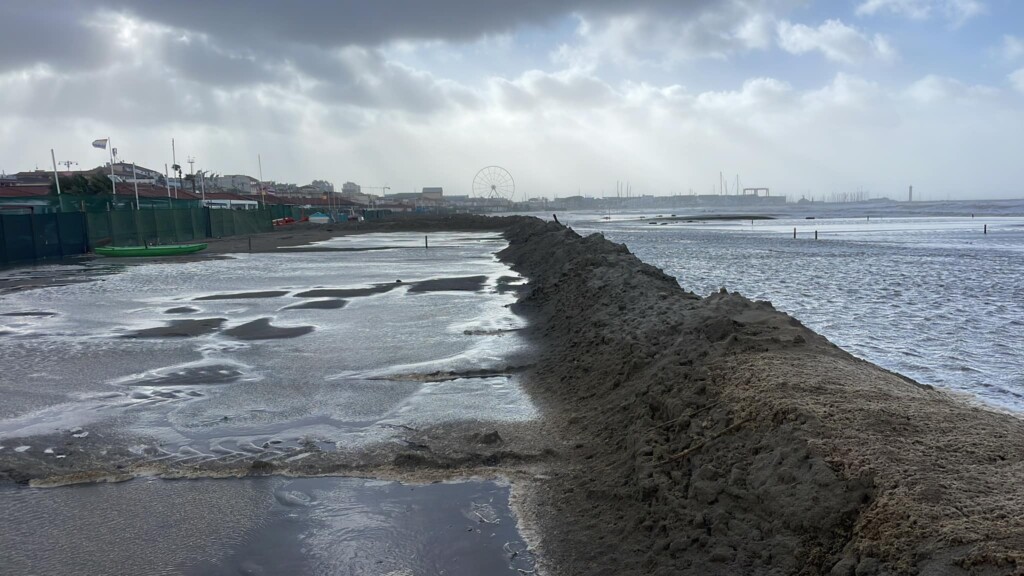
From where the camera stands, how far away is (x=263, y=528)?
18.0 feet

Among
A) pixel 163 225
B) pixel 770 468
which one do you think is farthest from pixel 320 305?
pixel 163 225

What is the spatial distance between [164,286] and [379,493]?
1869 cm

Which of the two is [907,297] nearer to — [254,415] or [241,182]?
[254,415]

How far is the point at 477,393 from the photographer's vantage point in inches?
360

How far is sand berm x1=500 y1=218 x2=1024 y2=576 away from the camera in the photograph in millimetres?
3600

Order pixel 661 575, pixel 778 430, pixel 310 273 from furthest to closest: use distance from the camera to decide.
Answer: pixel 310 273, pixel 778 430, pixel 661 575

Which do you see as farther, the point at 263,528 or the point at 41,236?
the point at 41,236

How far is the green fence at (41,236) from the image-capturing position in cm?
3123

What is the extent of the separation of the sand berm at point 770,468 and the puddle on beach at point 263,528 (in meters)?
0.59

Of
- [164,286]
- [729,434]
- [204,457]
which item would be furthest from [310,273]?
[729,434]

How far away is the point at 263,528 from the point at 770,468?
364 centimetres

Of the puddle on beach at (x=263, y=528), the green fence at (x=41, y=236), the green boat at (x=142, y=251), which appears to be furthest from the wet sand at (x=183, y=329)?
the green boat at (x=142, y=251)

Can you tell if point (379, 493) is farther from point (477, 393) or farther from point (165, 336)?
point (165, 336)

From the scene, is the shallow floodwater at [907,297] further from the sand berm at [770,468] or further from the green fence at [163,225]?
the green fence at [163,225]
